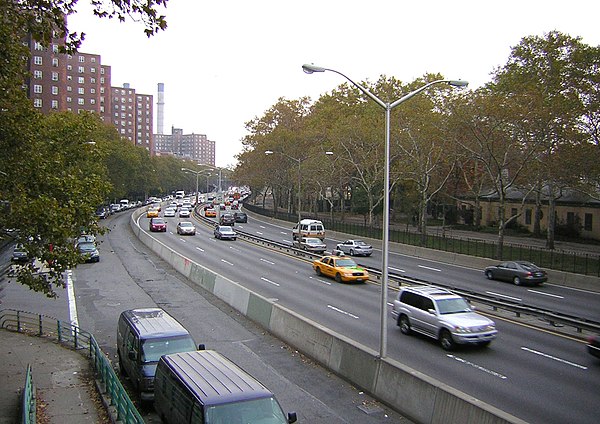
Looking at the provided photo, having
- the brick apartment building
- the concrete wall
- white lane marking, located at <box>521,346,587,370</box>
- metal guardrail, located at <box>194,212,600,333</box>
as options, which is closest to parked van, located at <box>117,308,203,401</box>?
the concrete wall

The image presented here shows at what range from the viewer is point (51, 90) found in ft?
310

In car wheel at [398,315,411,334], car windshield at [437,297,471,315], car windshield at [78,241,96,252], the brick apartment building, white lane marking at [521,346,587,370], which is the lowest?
white lane marking at [521,346,587,370]

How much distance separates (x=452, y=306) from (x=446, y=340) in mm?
1274

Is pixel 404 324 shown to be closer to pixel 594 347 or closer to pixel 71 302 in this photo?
pixel 594 347

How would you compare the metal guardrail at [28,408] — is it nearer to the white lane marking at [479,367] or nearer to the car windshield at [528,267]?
the white lane marking at [479,367]

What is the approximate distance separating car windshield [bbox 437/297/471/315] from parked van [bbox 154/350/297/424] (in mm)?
9188

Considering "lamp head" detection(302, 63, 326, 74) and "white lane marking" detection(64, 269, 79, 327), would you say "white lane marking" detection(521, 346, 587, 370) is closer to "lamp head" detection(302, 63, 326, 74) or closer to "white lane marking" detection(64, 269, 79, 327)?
"lamp head" detection(302, 63, 326, 74)

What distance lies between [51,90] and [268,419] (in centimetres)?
9942

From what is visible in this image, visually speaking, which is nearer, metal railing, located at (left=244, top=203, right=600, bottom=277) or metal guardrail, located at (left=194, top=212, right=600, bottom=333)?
metal guardrail, located at (left=194, top=212, right=600, bottom=333)

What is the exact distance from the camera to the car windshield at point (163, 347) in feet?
40.3

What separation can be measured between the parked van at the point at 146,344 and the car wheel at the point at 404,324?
846 centimetres

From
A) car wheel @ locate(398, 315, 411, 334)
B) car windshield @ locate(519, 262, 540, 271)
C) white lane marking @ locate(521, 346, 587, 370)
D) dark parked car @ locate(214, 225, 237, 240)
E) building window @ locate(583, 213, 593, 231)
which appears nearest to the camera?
white lane marking @ locate(521, 346, 587, 370)

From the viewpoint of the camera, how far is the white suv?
16.2 metres

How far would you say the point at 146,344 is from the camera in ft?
41.0
